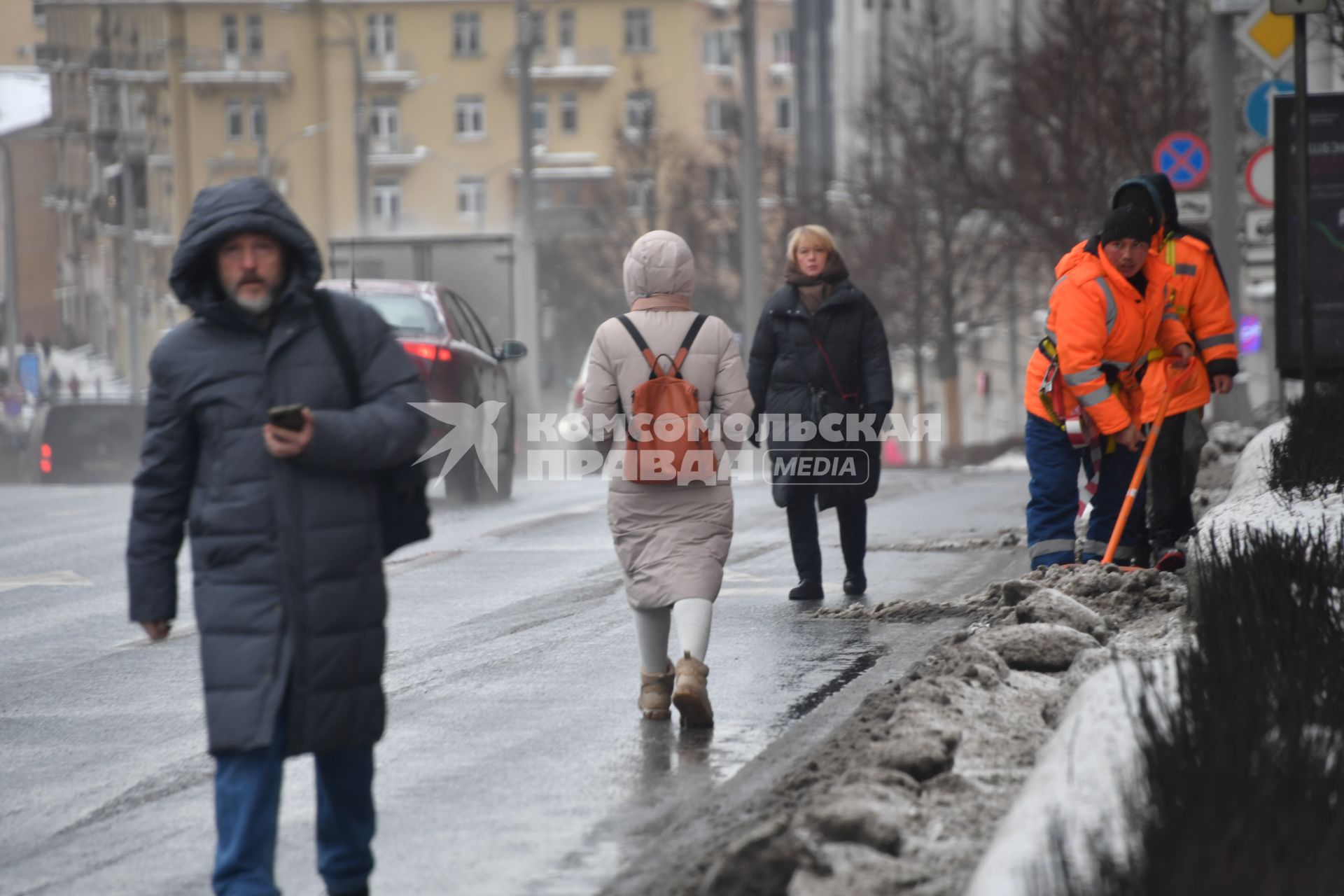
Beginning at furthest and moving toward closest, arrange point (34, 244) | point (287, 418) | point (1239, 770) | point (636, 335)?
point (34, 244) → point (636, 335) → point (287, 418) → point (1239, 770)

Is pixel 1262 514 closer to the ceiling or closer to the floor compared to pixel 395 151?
closer to the floor

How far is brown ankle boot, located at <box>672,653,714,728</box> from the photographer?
6898 mm

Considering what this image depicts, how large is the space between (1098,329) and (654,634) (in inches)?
110

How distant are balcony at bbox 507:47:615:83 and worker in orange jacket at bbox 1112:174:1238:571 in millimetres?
78639

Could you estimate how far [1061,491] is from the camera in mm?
9383

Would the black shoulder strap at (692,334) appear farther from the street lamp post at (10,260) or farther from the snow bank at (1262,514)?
the street lamp post at (10,260)

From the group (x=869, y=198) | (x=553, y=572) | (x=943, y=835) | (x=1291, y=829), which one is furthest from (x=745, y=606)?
(x=869, y=198)

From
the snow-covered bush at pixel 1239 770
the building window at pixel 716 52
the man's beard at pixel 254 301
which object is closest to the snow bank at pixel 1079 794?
the snow-covered bush at pixel 1239 770

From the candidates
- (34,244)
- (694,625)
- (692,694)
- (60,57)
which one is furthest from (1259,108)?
(34,244)

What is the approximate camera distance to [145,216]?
85250 millimetres

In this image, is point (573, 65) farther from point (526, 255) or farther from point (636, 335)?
point (636, 335)

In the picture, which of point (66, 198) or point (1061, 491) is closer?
point (1061, 491)

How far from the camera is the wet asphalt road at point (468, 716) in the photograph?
18.0 feet

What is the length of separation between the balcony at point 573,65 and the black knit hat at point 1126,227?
79.1 meters
